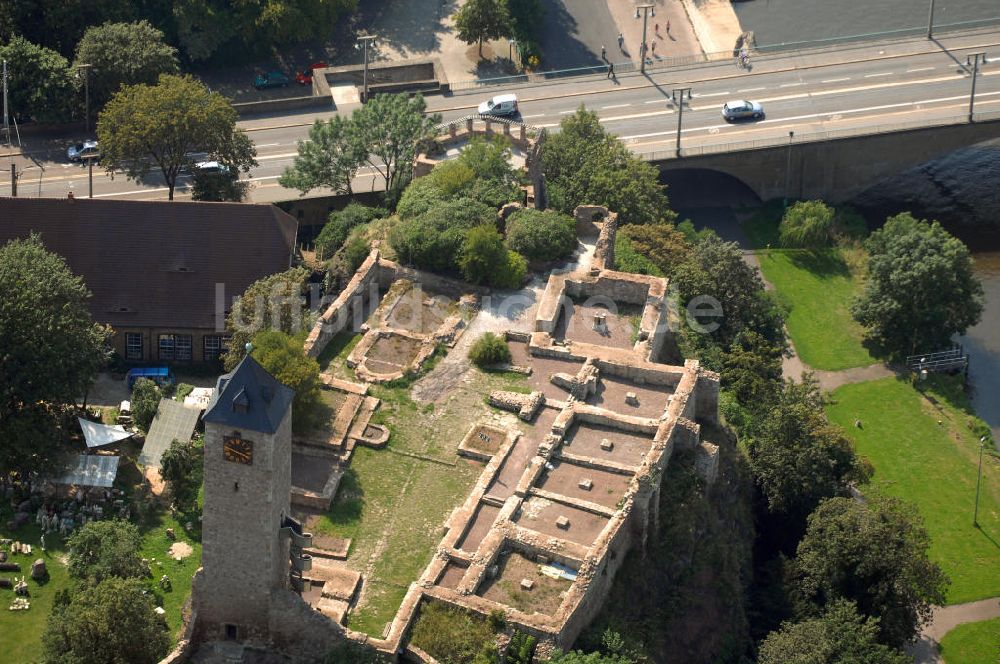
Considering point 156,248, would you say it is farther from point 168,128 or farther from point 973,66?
point 973,66

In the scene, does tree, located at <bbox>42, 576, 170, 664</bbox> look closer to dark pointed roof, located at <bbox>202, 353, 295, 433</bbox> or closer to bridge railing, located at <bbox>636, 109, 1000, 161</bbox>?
dark pointed roof, located at <bbox>202, 353, 295, 433</bbox>

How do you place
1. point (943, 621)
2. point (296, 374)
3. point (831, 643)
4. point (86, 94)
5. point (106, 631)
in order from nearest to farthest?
point (106, 631), point (831, 643), point (296, 374), point (943, 621), point (86, 94)

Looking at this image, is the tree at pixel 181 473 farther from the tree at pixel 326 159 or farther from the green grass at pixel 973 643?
the green grass at pixel 973 643

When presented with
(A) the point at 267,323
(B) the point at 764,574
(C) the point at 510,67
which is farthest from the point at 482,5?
(B) the point at 764,574

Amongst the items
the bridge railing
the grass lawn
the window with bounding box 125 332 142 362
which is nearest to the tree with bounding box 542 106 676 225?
the bridge railing

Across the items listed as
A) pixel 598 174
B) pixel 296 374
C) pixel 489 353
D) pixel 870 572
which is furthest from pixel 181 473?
pixel 598 174

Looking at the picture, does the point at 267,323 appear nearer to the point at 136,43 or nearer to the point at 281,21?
the point at 136,43

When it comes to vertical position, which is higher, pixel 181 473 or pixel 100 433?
pixel 100 433
